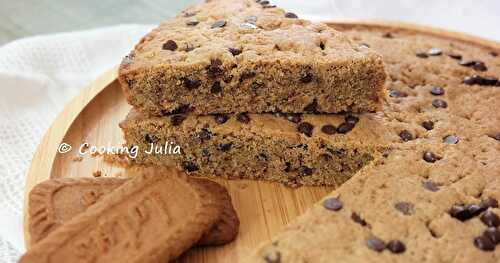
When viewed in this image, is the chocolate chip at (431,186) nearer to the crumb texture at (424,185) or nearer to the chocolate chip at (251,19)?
the crumb texture at (424,185)

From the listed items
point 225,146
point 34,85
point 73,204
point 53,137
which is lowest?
point 34,85

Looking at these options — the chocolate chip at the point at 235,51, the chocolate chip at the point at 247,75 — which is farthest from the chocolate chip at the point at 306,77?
the chocolate chip at the point at 235,51

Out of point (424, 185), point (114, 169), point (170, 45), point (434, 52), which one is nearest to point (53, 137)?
point (114, 169)

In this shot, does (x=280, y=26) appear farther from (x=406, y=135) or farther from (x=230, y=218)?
(x=230, y=218)

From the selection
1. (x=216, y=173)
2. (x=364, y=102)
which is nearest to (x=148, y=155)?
(x=216, y=173)

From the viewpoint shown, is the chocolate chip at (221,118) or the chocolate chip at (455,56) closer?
the chocolate chip at (221,118)

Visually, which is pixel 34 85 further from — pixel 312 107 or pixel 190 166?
pixel 312 107

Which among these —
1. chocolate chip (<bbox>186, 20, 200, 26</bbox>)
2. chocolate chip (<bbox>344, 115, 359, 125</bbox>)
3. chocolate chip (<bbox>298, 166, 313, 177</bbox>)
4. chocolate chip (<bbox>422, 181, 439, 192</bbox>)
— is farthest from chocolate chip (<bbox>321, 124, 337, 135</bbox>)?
chocolate chip (<bbox>186, 20, 200, 26</bbox>)
